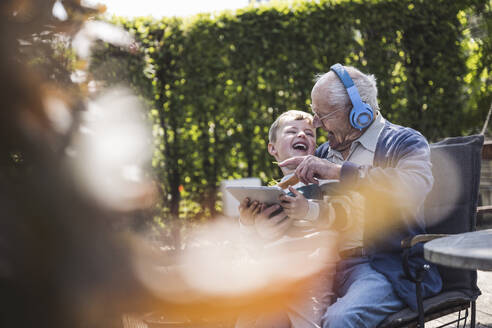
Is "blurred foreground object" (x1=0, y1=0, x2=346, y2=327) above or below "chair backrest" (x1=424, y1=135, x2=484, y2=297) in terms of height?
above

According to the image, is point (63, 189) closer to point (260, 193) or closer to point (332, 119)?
point (260, 193)

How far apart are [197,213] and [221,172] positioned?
0.58 m

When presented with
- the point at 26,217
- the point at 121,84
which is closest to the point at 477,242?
the point at 121,84

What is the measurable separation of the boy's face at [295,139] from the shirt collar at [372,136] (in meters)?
0.42

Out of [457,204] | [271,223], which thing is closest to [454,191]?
[457,204]

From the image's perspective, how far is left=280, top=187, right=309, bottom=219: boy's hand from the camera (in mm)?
2066

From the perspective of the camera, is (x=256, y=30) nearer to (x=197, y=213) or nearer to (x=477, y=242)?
(x=197, y=213)

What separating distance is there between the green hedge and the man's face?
3.24 meters

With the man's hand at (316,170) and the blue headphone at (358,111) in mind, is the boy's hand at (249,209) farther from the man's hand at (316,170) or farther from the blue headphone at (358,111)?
the blue headphone at (358,111)

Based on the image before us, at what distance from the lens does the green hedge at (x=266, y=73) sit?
18.3ft

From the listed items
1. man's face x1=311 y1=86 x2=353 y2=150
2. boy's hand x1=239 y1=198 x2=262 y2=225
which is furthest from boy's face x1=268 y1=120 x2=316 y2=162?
boy's hand x1=239 y1=198 x2=262 y2=225

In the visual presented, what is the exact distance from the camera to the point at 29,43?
56 cm

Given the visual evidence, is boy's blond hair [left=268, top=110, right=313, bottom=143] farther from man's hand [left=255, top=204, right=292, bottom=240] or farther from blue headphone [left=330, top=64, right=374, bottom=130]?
man's hand [left=255, top=204, right=292, bottom=240]

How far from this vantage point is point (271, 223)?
2.17 m
